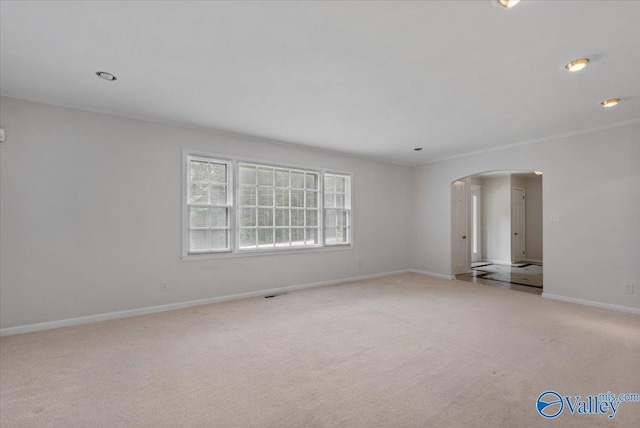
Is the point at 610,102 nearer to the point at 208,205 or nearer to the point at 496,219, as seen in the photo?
the point at 208,205

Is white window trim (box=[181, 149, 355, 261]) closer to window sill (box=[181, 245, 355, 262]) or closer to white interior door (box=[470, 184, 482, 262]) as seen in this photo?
window sill (box=[181, 245, 355, 262])

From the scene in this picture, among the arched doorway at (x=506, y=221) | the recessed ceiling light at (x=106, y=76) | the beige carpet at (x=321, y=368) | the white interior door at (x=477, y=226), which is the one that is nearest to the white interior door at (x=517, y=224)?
the arched doorway at (x=506, y=221)

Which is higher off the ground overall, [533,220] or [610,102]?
[610,102]

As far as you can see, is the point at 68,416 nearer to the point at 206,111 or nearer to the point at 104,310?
the point at 104,310

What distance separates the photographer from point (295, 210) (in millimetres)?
5535

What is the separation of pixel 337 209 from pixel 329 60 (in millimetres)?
3739

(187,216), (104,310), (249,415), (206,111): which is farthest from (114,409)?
(206,111)

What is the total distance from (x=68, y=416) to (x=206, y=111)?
318 cm

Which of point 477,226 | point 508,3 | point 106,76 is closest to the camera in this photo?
point 508,3

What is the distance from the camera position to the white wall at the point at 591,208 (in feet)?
13.7

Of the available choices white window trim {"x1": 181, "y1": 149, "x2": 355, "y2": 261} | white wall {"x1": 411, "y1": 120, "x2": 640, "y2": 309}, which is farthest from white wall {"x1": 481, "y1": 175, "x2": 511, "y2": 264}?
white window trim {"x1": 181, "y1": 149, "x2": 355, "y2": 261}

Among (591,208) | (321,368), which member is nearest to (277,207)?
(321,368)

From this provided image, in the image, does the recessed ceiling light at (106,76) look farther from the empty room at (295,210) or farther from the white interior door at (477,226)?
the white interior door at (477,226)

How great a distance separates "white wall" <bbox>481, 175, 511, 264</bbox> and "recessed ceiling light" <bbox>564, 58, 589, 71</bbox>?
272 inches
